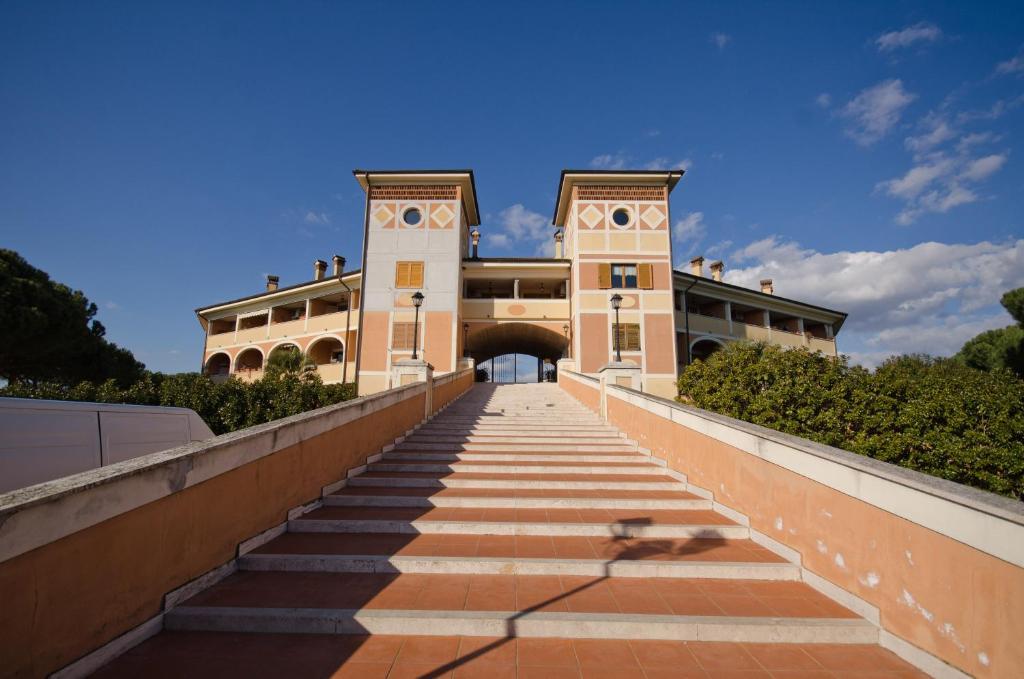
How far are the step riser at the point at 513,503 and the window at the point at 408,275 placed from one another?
1601cm

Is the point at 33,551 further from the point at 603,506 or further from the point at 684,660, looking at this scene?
the point at 603,506

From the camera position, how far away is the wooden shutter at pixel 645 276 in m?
19.8

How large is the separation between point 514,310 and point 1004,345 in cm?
2474

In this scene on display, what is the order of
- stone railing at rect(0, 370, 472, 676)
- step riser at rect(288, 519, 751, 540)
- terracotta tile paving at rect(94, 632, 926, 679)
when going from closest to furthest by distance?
stone railing at rect(0, 370, 472, 676)
terracotta tile paving at rect(94, 632, 926, 679)
step riser at rect(288, 519, 751, 540)

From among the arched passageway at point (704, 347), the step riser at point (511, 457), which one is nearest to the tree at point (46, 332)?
the step riser at point (511, 457)

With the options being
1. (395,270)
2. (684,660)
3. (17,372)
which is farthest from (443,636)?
(17,372)

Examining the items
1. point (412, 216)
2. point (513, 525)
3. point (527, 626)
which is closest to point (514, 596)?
point (527, 626)

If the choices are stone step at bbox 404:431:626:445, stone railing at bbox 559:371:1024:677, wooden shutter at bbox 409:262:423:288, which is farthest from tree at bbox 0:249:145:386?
stone railing at bbox 559:371:1024:677

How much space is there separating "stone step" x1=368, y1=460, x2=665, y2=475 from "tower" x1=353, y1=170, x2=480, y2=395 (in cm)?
1322

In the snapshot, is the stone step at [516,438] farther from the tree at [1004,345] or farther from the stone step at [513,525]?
the tree at [1004,345]

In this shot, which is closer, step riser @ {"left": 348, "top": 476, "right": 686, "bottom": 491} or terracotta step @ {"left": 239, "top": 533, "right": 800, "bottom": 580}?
terracotta step @ {"left": 239, "top": 533, "right": 800, "bottom": 580}

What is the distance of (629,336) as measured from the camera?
1944 cm

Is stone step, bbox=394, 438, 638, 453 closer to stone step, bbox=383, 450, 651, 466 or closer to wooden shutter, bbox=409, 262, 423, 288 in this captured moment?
stone step, bbox=383, 450, 651, 466

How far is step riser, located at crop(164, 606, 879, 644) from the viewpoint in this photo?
8.89ft
